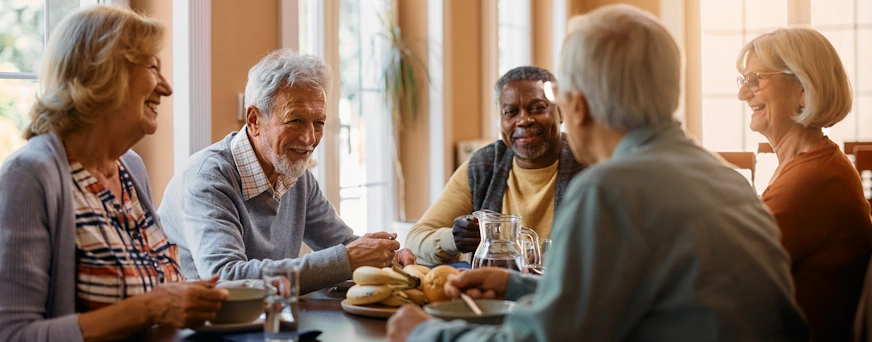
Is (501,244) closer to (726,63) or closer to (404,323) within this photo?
(404,323)

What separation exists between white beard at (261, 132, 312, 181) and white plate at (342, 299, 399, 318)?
26.7 inches

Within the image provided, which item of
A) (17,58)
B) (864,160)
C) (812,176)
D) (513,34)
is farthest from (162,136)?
(513,34)

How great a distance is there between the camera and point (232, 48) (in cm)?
310

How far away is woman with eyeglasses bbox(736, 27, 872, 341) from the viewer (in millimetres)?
1734

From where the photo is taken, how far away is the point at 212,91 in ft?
9.82

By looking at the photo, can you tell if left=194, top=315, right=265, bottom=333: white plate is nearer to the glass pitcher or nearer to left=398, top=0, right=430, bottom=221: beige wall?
the glass pitcher

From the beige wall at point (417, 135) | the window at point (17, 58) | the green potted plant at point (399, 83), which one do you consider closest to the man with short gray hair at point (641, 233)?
the window at point (17, 58)

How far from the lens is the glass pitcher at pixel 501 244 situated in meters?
1.74

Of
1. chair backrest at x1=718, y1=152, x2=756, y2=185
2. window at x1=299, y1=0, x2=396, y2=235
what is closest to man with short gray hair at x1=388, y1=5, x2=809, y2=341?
chair backrest at x1=718, y1=152, x2=756, y2=185

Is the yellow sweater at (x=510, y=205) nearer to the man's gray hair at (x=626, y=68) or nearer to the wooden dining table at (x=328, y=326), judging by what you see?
the wooden dining table at (x=328, y=326)

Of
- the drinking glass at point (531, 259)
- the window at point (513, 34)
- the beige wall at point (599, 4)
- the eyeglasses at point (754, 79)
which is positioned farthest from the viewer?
the beige wall at point (599, 4)

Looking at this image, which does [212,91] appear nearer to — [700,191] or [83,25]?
[83,25]

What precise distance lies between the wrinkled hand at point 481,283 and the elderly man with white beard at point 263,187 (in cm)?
54

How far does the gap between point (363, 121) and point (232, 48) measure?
4.17 ft
